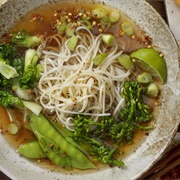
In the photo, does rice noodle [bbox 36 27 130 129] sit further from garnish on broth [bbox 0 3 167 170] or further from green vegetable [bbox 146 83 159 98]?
green vegetable [bbox 146 83 159 98]

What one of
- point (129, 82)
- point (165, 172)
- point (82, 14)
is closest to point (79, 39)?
point (82, 14)

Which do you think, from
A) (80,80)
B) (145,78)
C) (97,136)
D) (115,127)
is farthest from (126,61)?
(97,136)

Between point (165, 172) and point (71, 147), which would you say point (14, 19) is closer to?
point (71, 147)

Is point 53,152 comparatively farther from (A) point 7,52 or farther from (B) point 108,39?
(B) point 108,39

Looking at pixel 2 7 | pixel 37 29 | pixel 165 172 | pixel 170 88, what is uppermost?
pixel 2 7

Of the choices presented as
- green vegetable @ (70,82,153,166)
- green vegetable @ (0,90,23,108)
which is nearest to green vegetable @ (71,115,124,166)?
green vegetable @ (70,82,153,166)

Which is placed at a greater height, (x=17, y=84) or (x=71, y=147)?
(x=17, y=84)
